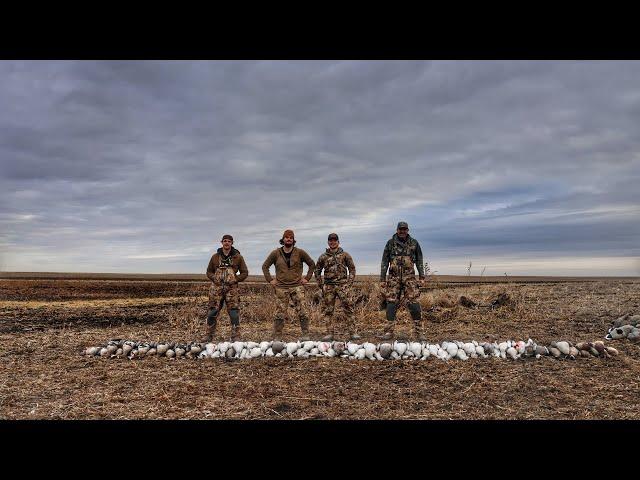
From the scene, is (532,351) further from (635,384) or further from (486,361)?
(635,384)

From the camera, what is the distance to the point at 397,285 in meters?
10.8

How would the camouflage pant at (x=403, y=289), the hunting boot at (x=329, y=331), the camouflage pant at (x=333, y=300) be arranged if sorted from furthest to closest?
the camouflage pant at (x=333, y=300)
the hunting boot at (x=329, y=331)
the camouflage pant at (x=403, y=289)

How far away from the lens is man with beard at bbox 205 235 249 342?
34.9ft

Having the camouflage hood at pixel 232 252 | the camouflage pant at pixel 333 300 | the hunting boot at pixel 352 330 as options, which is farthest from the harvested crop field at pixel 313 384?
the camouflage hood at pixel 232 252

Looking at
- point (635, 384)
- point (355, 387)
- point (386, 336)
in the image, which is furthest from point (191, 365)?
point (635, 384)

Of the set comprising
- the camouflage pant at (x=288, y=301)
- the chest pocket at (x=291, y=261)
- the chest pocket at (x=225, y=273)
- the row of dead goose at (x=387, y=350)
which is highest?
the chest pocket at (x=291, y=261)

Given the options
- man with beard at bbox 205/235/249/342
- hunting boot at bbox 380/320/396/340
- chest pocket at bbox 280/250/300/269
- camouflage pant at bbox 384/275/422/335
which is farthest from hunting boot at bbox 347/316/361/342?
man with beard at bbox 205/235/249/342

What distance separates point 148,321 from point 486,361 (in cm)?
1141

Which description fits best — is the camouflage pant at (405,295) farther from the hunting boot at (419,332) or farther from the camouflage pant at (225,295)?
the camouflage pant at (225,295)

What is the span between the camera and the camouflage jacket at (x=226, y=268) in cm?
1063

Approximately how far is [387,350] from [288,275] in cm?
299

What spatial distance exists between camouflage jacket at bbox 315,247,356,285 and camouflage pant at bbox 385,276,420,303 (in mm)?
914

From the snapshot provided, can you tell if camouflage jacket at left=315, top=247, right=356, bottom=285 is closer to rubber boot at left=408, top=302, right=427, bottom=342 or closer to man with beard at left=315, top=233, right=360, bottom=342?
man with beard at left=315, top=233, right=360, bottom=342

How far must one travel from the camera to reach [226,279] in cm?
1063
